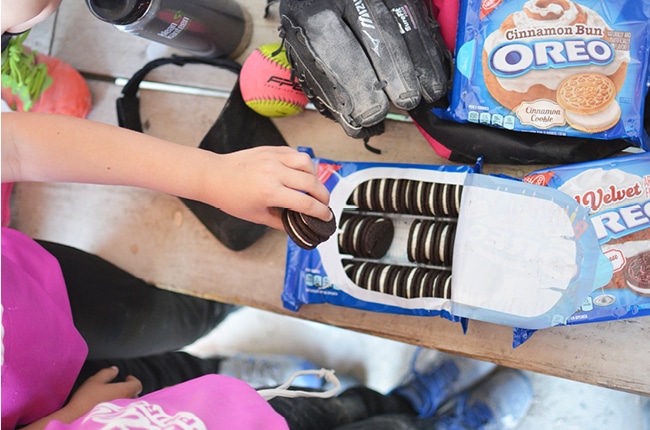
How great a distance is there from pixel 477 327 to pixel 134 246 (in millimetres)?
651

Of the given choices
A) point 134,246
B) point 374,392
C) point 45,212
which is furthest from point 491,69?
point 45,212

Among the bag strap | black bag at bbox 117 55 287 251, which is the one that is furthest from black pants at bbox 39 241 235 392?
the bag strap

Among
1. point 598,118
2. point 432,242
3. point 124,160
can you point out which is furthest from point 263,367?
point 598,118

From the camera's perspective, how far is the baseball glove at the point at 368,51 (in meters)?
0.88

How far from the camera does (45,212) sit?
121cm

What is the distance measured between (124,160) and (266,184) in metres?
0.18

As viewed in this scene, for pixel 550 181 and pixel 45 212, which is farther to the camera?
pixel 45 212

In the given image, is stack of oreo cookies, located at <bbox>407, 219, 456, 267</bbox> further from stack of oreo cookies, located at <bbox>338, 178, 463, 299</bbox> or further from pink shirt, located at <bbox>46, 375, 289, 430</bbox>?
pink shirt, located at <bbox>46, 375, 289, 430</bbox>

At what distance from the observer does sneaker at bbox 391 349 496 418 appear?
3.65 ft

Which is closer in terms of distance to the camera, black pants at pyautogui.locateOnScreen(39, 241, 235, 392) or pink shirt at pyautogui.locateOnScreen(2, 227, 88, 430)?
pink shirt at pyautogui.locateOnScreen(2, 227, 88, 430)

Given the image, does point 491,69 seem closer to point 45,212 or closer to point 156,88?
point 156,88

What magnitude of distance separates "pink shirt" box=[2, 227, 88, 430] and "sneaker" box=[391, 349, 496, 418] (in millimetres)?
599

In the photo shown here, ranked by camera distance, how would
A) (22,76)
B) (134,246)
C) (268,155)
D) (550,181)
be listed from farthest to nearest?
1. (134,246)
2. (22,76)
3. (550,181)
4. (268,155)

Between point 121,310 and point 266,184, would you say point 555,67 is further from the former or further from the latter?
point 121,310
